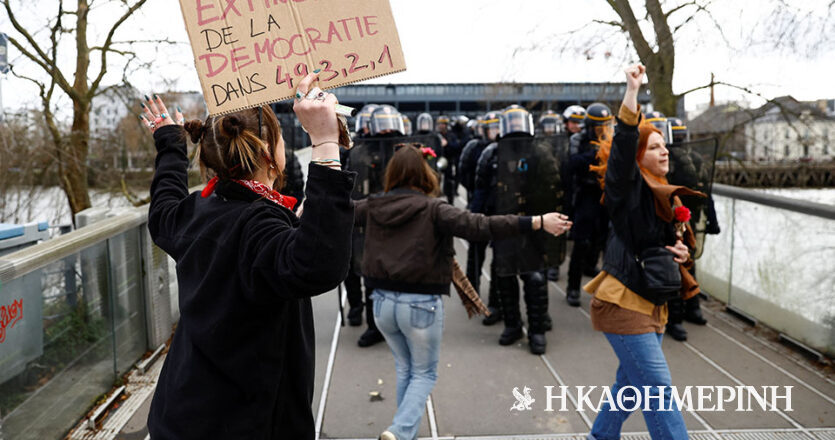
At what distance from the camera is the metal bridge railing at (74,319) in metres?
3.25

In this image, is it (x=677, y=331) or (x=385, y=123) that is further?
(x=385, y=123)

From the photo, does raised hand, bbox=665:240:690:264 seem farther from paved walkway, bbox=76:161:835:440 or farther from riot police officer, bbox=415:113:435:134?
riot police officer, bbox=415:113:435:134

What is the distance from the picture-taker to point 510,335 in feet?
18.5

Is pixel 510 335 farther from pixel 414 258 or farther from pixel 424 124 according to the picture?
pixel 424 124

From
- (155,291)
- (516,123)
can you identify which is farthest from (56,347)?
(516,123)

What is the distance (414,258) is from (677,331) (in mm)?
3334

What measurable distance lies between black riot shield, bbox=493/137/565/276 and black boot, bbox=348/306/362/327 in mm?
1586

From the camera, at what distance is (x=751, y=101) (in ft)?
35.1

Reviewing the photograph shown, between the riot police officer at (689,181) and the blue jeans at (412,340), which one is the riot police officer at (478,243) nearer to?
the riot police officer at (689,181)

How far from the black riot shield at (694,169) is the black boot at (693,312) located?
0.69m

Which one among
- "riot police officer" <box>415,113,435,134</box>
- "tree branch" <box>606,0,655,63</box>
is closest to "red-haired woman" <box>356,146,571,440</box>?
"tree branch" <box>606,0,655,63</box>

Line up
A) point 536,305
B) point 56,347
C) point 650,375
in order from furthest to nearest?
point 536,305 → point 56,347 → point 650,375

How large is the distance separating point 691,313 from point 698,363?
116 centimetres

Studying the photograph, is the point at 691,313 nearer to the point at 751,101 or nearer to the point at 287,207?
the point at 287,207
